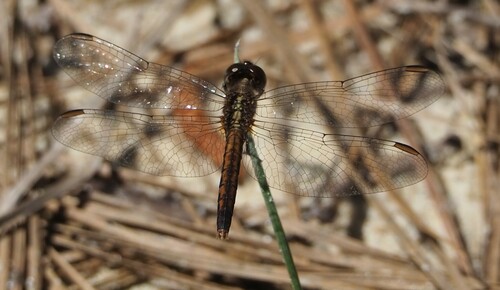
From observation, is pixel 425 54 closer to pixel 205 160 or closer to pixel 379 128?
pixel 379 128

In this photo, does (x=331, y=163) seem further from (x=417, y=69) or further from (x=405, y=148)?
(x=417, y=69)

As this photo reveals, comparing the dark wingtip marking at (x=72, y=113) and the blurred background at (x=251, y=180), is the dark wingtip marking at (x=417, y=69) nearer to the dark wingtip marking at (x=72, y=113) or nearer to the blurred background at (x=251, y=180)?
the blurred background at (x=251, y=180)

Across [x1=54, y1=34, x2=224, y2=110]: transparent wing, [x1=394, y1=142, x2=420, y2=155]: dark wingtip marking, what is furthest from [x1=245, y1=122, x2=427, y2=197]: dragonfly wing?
[x1=54, y1=34, x2=224, y2=110]: transparent wing

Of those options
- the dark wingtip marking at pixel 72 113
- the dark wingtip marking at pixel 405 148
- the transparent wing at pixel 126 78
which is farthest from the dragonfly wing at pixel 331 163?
the dark wingtip marking at pixel 72 113

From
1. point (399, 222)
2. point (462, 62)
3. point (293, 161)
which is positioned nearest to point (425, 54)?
point (462, 62)

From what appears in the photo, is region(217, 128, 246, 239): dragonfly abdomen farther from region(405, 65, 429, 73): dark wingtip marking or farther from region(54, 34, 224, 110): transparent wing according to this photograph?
region(405, 65, 429, 73): dark wingtip marking

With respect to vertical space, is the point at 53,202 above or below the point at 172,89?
below
